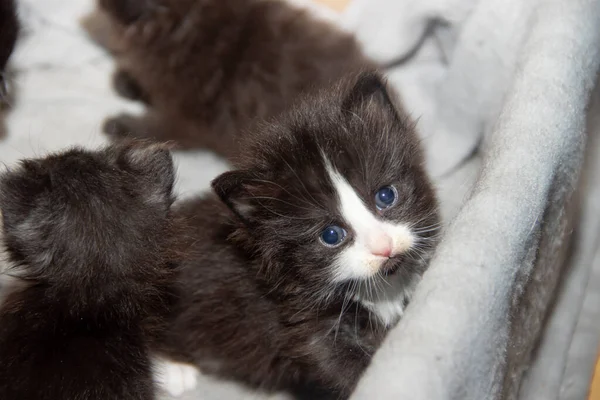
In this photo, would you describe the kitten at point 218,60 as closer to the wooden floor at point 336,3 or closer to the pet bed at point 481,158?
the pet bed at point 481,158

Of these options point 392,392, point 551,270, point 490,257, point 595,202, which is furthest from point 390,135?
point 595,202

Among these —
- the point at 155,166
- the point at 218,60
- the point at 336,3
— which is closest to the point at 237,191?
the point at 155,166

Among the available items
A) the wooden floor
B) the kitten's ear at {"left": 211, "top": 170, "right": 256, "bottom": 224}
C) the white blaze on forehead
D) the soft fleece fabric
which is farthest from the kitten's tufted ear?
the wooden floor

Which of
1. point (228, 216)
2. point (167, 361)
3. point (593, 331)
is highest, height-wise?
point (228, 216)

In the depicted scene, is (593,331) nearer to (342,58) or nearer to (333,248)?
(333,248)

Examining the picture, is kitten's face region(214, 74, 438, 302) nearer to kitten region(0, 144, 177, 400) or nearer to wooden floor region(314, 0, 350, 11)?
kitten region(0, 144, 177, 400)

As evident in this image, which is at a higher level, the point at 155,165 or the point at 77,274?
the point at 155,165

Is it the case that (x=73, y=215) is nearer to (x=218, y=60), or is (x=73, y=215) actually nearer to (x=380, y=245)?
(x=380, y=245)
